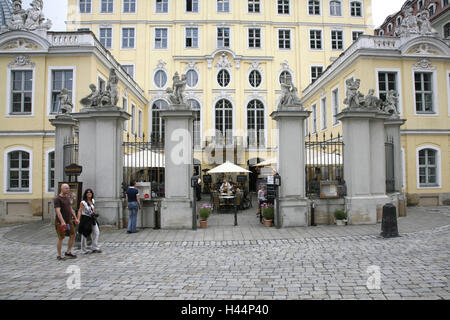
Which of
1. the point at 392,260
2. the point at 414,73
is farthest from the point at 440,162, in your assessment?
the point at 392,260

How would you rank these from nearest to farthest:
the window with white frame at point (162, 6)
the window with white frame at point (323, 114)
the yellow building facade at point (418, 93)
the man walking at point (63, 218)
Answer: the man walking at point (63, 218)
the yellow building facade at point (418, 93)
the window with white frame at point (323, 114)
the window with white frame at point (162, 6)

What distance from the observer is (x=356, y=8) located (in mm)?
30547

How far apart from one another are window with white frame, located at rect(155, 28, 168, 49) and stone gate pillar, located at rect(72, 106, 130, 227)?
19.5 meters

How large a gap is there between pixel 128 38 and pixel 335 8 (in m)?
19.3

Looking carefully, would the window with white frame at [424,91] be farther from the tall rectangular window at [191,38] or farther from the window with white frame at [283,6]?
the tall rectangular window at [191,38]

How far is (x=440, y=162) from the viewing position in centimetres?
1825

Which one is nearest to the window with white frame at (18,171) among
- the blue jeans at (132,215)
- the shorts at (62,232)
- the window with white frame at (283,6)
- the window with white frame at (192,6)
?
the blue jeans at (132,215)

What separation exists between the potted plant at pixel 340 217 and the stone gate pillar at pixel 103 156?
7.49m

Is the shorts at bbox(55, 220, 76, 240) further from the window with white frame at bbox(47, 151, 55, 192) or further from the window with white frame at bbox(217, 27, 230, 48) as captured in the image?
the window with white frame at bbox(217, 27, 230, 48)

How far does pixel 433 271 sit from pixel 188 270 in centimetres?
470

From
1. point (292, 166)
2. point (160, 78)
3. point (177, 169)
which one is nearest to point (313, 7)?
point (160, 78)

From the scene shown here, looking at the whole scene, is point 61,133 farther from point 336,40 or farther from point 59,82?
point 336,40

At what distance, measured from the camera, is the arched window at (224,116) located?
2847 centimetres

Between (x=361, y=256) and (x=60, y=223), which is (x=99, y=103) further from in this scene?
(x=361, y=256)
